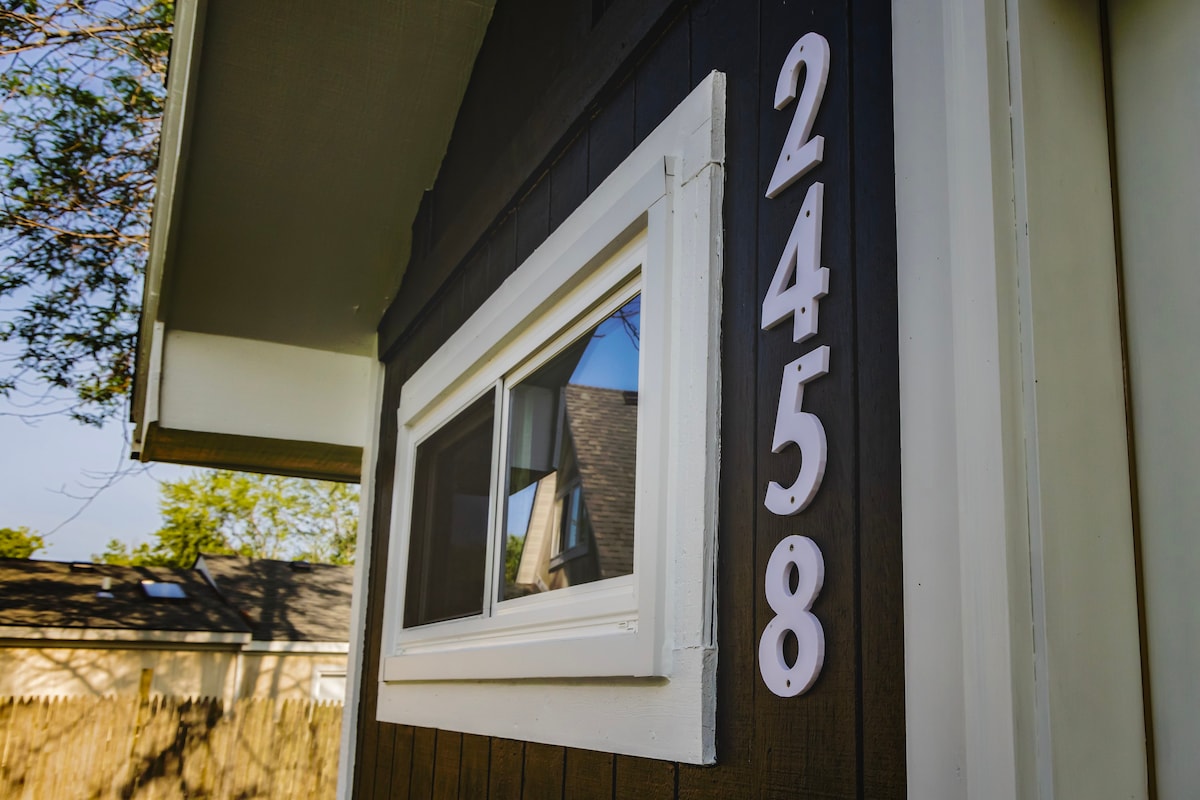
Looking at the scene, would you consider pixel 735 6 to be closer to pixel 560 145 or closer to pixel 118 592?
pixel 560 145

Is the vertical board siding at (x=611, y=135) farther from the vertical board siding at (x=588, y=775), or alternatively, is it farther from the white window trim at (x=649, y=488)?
the vertical board siding at (x=588, y=775)

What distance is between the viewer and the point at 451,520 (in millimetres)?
3195

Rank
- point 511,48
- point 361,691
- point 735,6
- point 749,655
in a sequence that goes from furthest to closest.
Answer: point 361,691
point 511,48
point 735,6
point 749,655

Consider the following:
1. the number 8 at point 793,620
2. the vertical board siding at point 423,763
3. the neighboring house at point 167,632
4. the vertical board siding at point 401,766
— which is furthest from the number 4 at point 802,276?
the neighboring house at point 167,632

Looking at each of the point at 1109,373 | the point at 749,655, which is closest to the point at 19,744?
the point at 749,655

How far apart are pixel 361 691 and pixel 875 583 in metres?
3.05

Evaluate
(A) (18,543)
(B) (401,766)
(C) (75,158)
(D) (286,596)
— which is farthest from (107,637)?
(A) (18,543)

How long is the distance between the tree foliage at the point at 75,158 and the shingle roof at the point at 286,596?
602cm

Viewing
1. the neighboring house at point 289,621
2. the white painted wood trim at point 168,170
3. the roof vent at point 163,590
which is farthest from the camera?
the roof vent at point 163,590

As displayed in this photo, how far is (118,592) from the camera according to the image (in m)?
14.8

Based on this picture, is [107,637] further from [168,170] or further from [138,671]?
[168,170]

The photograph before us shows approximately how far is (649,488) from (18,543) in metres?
28.6

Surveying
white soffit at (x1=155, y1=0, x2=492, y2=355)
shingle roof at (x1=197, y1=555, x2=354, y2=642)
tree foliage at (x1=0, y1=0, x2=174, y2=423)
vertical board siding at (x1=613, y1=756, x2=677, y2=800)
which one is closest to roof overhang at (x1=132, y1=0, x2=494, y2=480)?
white soffit at (x1=155, y1=0, x2=492, y2=355)

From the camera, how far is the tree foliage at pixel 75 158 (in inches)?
350
